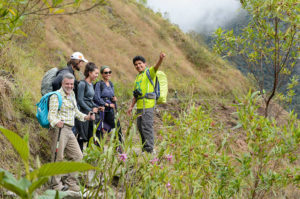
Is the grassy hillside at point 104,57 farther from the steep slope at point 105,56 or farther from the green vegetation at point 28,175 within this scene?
the green vegetation at point 28,175

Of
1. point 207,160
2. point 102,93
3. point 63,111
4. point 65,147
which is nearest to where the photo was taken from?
point 207,160

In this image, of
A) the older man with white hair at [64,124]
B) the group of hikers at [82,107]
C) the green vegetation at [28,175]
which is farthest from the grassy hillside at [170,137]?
the older man with white hair at [64,124]

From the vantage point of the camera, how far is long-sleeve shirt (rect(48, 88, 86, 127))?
10.4 feet

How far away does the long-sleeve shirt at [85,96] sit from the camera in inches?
162

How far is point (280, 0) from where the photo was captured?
3412mm

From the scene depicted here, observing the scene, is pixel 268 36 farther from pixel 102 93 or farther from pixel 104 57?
pixel 104 57

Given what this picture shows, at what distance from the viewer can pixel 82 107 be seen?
417cm

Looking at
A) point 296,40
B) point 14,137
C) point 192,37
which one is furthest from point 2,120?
point 192,37

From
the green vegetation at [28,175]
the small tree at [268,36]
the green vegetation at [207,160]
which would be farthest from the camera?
the small tree at [268,36]

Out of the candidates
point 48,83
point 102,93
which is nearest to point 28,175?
point 48,83

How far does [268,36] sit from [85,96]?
275 cm

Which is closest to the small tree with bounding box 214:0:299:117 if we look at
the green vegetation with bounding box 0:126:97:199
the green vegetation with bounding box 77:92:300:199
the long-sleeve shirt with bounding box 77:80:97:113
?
the green vegetation with bounding box 77:92:300:199

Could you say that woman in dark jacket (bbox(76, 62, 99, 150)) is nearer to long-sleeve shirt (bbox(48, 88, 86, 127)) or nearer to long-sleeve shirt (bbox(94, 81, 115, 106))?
long-sleeve shirt (bbox(94, 81, 115, 106))

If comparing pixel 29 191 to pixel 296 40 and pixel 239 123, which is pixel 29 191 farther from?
pixel 296 40
